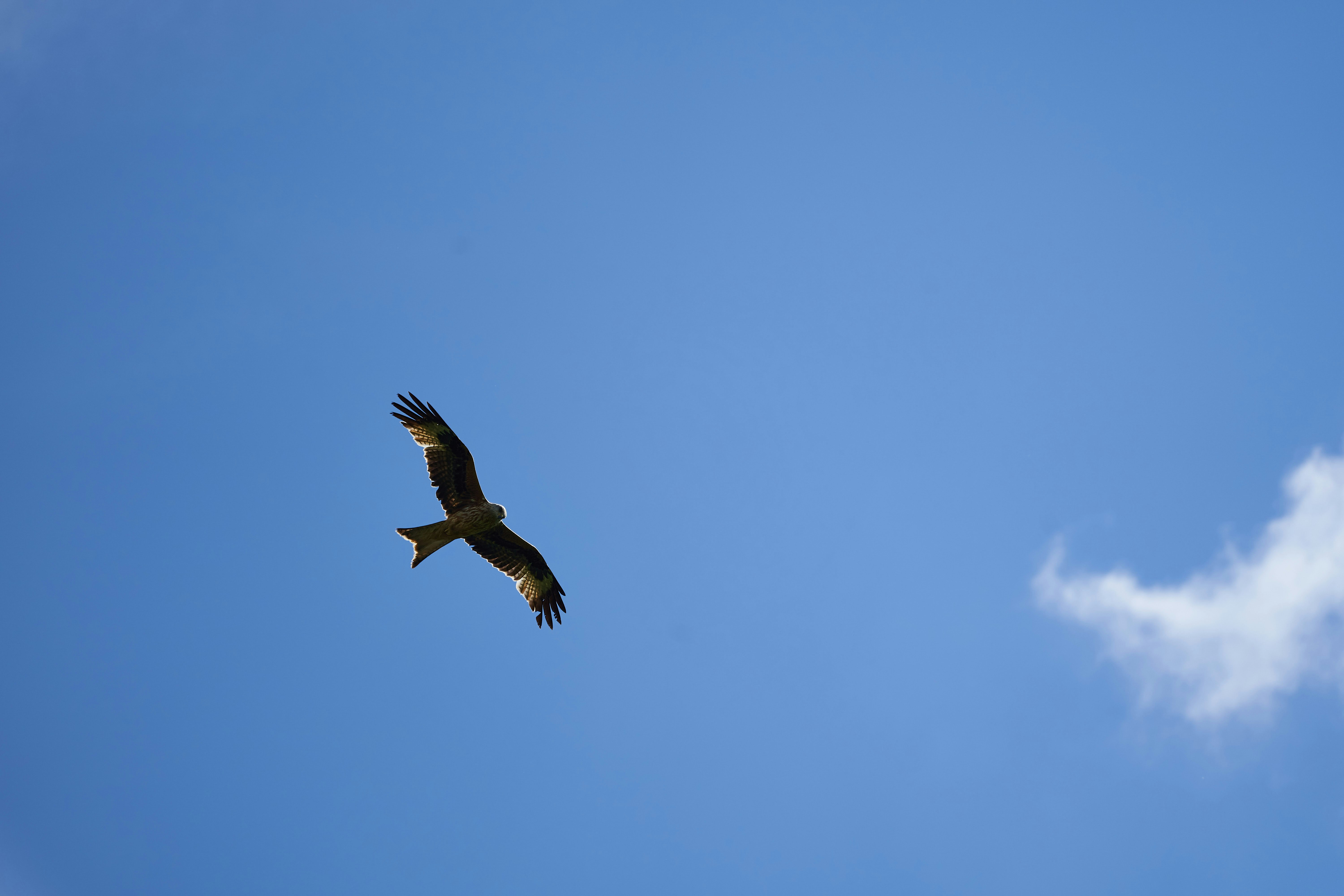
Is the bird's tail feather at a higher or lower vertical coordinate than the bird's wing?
lower

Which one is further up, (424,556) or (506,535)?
(506,535)

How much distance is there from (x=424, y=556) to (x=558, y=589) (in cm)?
333

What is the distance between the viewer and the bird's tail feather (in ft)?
54.4

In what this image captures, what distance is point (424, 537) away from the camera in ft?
54.6

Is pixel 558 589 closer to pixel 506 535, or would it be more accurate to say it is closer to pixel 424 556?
pixel 506 535

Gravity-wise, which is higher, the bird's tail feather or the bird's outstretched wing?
the bird's outstretched wing

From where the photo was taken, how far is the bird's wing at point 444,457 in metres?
17.2

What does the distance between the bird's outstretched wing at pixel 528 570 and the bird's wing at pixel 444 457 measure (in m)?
1.48

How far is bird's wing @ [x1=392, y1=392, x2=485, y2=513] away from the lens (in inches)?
677

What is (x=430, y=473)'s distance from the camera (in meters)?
17.1

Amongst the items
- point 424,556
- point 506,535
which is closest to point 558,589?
point 506,535

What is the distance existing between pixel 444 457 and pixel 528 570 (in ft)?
Answer: 10.4

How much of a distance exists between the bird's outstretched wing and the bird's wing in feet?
4.84

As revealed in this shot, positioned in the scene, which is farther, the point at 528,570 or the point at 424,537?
Result: the point at 528,570
